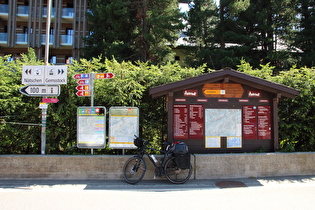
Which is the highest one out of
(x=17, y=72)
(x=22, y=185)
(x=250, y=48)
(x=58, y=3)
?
(x=58, y=3)

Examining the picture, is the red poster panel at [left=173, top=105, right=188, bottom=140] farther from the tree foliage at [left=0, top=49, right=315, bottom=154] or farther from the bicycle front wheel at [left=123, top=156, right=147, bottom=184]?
the bicycle front wheel at [left=123, top=156, right=147, bottom=184]

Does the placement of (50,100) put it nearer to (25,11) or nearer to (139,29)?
(139,29)

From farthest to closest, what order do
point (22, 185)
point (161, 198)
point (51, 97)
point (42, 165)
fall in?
point (51, 97)
point (42, 165)
point (22, 185)
point (161, 198)

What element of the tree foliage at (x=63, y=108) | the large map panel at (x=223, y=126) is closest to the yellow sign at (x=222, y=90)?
the large map panel at (x=223, y=126)

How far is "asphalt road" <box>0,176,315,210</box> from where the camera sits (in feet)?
15.4

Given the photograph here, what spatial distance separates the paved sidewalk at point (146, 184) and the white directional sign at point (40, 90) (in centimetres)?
236

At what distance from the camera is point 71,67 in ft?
25.6

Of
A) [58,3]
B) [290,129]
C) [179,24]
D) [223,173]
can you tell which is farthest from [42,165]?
[58,3]

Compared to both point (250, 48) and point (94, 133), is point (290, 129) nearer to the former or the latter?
point (94, 133)

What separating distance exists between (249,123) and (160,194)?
3.62 metres

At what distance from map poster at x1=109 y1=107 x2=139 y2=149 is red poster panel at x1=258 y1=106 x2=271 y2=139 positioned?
12.1 feet

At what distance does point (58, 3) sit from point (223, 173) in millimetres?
30828

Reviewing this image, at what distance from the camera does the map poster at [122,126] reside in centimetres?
700

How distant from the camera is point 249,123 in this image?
7406mm
